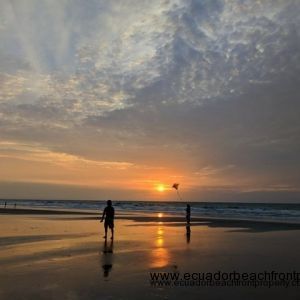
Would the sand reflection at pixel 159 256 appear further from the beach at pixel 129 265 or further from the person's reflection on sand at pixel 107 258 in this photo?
the person's reflection on sand at pixel 107 258

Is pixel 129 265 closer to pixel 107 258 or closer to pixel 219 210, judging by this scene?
pixel 107 258

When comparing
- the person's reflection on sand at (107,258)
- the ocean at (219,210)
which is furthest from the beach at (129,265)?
the ocean at (219,210)

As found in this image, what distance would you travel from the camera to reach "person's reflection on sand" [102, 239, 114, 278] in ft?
41.5

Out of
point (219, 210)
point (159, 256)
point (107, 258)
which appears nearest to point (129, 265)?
point (107, 258)

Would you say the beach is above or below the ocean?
below

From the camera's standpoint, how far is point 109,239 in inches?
853

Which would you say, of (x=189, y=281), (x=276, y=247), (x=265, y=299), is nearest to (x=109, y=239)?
(x=276, y=247)

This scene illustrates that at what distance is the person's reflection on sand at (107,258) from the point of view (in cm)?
1266

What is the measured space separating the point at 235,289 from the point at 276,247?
9501 mm

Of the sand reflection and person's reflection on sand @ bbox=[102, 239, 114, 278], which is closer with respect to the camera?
person's reflection on sand @ bbox=[102, 239, 114, 278]

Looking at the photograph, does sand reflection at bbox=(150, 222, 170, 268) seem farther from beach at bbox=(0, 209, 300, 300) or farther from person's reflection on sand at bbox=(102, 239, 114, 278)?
person's reflection on sand at bbox=(102, 239, 114, 278)

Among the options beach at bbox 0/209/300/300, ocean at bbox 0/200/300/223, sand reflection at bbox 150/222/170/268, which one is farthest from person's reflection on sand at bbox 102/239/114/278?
ocean at bbox 0/200/300/223

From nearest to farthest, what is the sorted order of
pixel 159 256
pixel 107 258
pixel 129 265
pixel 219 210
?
pixel 129 265 → pixel 107 258 → pixel 159 256 → pixel 219 210

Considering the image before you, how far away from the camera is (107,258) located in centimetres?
1499
